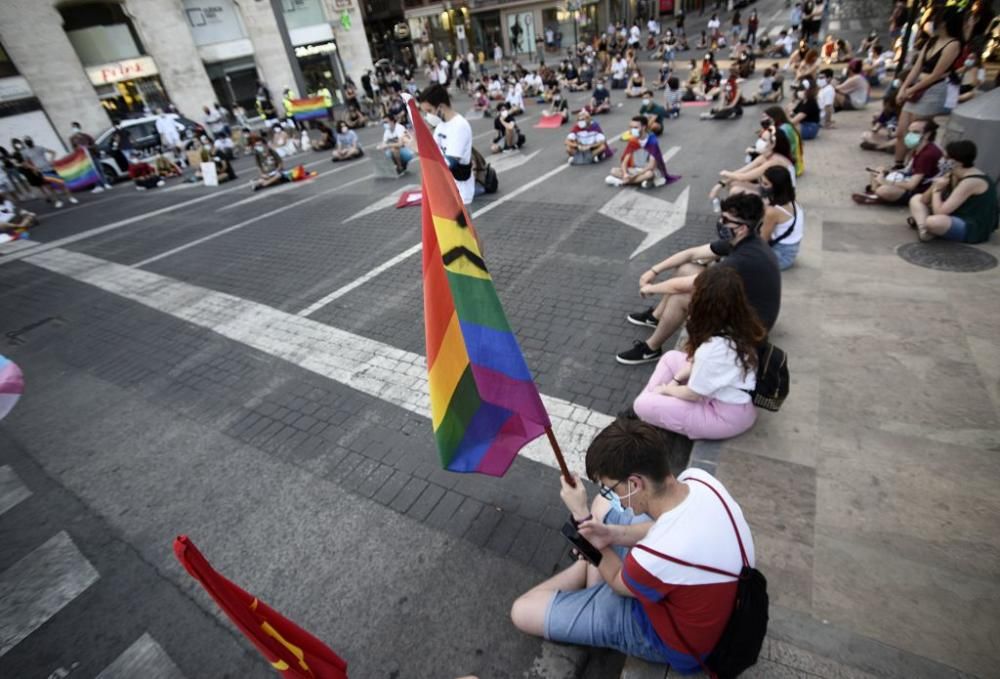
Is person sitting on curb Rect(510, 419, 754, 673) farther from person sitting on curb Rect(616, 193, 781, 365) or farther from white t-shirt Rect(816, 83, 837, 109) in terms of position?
white t-shirt Rect(816, 83, 837, 109)

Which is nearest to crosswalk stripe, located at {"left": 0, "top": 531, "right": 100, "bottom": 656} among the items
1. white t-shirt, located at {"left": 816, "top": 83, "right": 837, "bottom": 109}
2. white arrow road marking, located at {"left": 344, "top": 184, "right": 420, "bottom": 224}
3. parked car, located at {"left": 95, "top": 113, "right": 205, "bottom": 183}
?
white arrow road marking, located at {"left": 344, "top": 184, "right": 420, "bottom": 224}

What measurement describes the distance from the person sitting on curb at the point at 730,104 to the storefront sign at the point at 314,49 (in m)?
24.1

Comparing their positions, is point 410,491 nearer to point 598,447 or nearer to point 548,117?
point 598,447

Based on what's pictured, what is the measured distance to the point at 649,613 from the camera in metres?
2.25

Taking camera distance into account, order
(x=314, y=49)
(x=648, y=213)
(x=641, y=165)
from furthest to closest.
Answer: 1. (x=314, y=49)
2. (x=641, y=165)
3. (x=648, y=213)

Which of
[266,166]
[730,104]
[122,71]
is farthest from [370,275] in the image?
[122,71]

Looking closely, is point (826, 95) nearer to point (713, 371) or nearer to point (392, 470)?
point (713, 371)

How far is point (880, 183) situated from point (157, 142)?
78.1 ft

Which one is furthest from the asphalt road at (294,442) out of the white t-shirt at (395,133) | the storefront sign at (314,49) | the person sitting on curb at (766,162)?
the storefront sign at (314,49)

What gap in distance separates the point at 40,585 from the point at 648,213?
8.84m

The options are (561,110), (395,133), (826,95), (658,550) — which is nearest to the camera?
(658,550)

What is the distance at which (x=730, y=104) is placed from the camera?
568 inches

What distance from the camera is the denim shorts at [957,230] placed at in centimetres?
580

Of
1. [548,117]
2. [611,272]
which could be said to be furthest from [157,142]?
[611,272]
